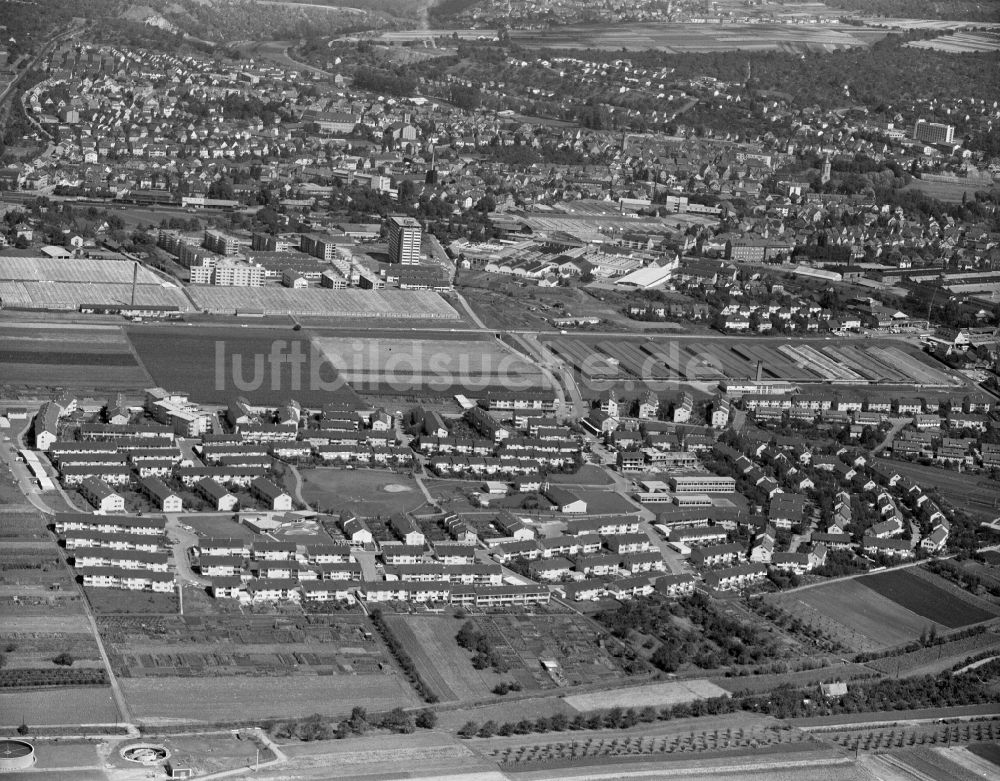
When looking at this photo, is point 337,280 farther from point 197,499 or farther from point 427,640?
point 427,640

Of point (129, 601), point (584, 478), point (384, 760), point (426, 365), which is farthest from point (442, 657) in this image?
point (426, 365)

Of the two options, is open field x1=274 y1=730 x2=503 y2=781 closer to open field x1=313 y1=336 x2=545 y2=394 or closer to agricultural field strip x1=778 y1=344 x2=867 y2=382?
open field x1=313 y1=336 x2=545 y2=394

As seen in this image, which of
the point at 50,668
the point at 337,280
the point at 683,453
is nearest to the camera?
the point at 50,668

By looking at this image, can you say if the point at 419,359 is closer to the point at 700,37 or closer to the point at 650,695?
the point at 650,695

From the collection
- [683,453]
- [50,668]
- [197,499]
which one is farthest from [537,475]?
[50,668]

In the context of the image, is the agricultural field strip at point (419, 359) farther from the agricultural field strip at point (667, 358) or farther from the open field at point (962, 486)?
the open field at point (962, 486)

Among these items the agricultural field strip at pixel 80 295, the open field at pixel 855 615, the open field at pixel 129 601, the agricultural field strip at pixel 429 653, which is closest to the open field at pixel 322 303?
the agricultural field strip at pixel 80 295
